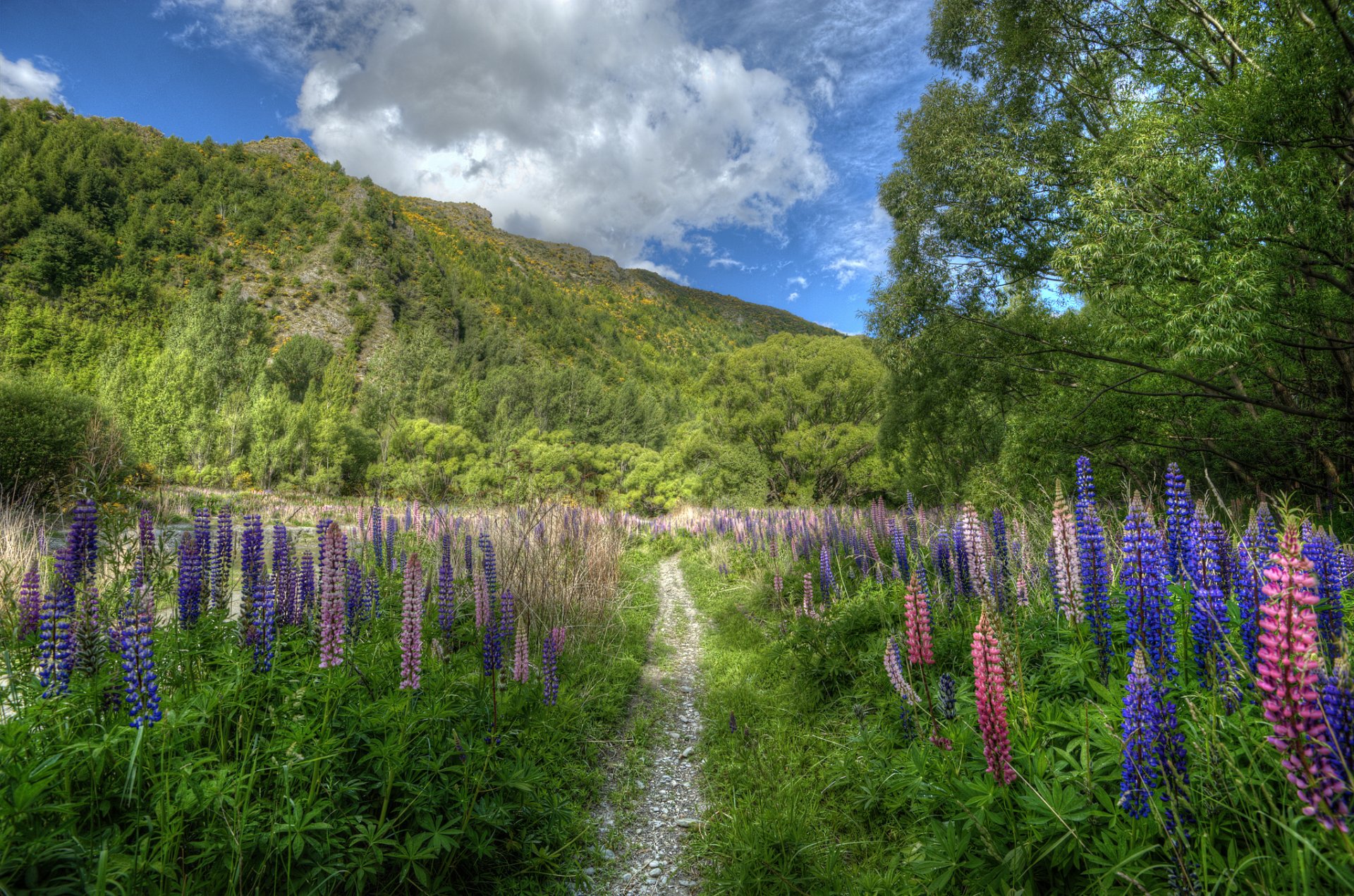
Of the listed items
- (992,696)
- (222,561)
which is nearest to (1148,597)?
(992,696)

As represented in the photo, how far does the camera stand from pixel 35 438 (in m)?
13.4

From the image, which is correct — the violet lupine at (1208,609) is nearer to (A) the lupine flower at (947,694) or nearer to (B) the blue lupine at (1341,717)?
(B) the blue lupine at (1341,717)

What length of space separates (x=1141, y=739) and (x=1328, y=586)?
5.97 ft

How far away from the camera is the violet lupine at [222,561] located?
12.2 ft

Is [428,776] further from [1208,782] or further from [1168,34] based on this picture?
[1168,34]

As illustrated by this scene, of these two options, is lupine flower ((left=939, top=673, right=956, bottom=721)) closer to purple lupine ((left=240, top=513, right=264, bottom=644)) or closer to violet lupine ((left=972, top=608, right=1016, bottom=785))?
violet lupine ((left=972, top=608, right=1016, bottom=785))

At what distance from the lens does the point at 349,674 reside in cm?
273

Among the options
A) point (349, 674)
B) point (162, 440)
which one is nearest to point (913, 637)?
point (349, 674)

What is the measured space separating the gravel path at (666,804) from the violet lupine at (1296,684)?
116 inches

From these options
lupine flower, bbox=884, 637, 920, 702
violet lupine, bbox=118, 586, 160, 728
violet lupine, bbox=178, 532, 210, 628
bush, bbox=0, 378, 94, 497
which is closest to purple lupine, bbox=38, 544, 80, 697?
violet lupine, bbox=118, 586, 160, 728

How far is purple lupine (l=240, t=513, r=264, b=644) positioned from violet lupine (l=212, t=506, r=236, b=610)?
182 mm

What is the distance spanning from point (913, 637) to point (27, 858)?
10.5ft

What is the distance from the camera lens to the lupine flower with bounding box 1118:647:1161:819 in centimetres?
170

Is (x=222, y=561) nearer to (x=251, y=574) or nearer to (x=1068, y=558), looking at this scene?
(x=251, y=574)
